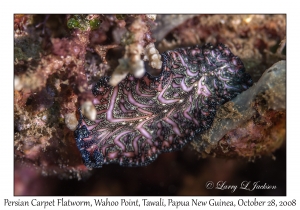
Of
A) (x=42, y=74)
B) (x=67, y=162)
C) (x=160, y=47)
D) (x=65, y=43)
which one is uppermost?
(x=160, y=47)

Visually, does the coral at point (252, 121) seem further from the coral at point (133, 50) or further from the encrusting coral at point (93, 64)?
the coral at point (133, 50)

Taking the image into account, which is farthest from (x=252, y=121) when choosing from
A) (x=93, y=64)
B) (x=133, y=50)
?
(x=93, y=64)

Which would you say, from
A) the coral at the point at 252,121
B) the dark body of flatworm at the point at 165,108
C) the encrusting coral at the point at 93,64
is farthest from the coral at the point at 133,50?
the coral at the point at 252,121

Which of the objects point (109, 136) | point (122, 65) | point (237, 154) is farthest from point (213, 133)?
point (122, 65)

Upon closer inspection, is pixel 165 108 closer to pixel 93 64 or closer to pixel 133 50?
pixel 93 64

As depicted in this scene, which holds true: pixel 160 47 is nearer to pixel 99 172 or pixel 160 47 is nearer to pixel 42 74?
→ pixel 42 74
